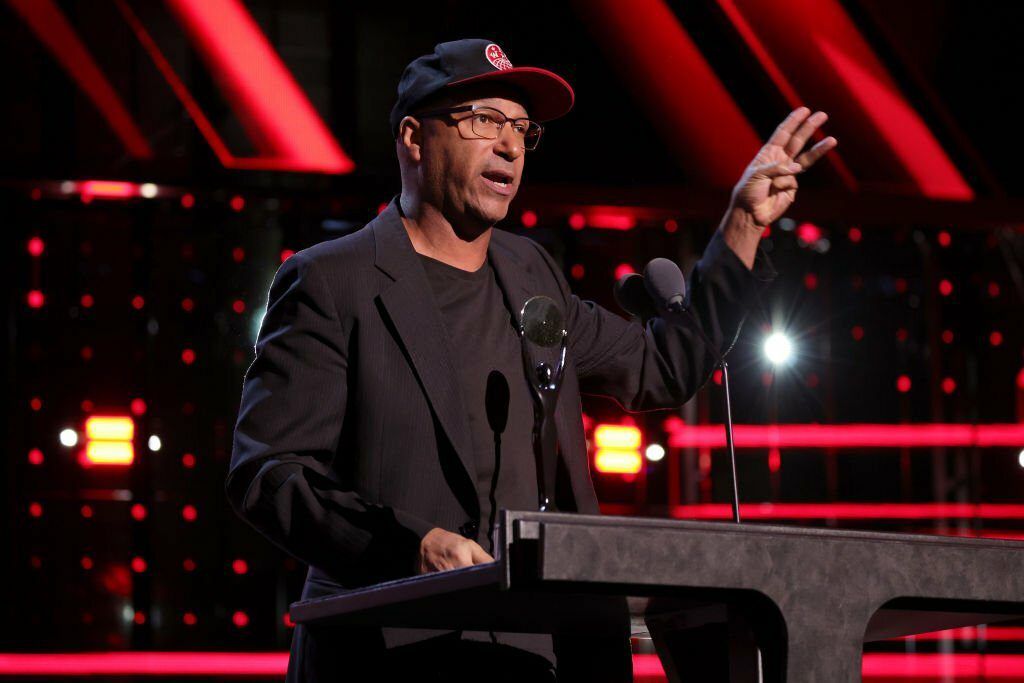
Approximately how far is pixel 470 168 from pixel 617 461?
561 centimetres

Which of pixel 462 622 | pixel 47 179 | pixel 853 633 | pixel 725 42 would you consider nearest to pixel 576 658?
pixel 462 622

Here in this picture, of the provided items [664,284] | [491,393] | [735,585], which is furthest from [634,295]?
[735,585]

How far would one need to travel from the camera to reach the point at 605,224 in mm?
7871

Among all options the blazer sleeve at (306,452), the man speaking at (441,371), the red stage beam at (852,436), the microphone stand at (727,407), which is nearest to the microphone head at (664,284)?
the microphone stand at (727,407)

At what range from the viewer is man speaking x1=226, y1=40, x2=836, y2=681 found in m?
2.03

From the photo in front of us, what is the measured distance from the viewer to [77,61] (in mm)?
6984

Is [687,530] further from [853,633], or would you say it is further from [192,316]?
[192,316]

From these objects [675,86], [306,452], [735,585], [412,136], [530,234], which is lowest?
[735,585]

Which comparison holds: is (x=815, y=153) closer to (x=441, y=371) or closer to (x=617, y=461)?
(x=441, y=371)

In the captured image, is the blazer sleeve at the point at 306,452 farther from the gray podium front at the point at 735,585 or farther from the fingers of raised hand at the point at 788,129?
the fingers of raised hand at the point at 788,129

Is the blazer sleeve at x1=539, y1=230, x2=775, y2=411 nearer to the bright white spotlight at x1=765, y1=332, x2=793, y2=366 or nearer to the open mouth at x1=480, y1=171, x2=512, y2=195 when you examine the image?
the open mouth at x1=480, y1=171, x2=512, y2=195

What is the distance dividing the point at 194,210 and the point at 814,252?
3628 mm

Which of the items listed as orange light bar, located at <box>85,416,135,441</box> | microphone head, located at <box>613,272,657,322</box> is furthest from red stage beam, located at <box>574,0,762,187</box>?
microphone head, located at <box>613,272,657,322</box>

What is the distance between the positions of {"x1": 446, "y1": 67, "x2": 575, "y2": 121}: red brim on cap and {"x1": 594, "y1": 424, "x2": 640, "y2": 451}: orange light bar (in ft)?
17.9
